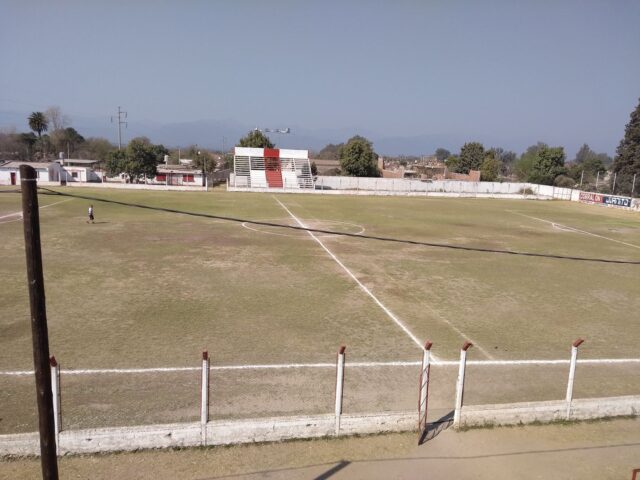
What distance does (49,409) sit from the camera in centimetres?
511

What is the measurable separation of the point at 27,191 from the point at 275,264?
1472 cm

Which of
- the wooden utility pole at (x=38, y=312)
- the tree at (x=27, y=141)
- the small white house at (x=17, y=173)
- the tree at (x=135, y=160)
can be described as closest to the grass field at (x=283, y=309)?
the wooden utility pole at (x=38, y=312)

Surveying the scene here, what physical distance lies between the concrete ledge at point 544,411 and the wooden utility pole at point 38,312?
18.9 ft

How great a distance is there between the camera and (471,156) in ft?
314

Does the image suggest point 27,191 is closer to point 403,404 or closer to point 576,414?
point 403,404

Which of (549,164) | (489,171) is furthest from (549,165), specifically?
(489,171)

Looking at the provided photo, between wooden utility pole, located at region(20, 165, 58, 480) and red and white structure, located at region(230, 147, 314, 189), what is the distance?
189ft

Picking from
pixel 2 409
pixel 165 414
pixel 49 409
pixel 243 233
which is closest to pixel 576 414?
pixel 165 414

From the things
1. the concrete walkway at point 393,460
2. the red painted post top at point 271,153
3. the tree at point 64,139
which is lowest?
the concrete walkway at point 393,460

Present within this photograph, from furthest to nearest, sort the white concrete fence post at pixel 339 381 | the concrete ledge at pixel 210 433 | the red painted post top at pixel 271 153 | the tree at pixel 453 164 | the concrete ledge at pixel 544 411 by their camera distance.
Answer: the tree at pixel 453 164
the red painted post top at pixel 271 153
the concrete ledge at pixel 544 411
the white concrete fence post at pixel 339 381
the concrete ledge at pixel 210 433

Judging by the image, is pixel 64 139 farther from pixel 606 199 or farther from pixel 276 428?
pixel 276 428

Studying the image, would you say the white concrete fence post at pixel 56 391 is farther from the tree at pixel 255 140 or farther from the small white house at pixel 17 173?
the tree at pixel 255 140

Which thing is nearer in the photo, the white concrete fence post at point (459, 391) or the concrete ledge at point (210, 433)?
the concrete ledge at point (210, 433)

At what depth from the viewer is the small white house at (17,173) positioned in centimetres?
5675
